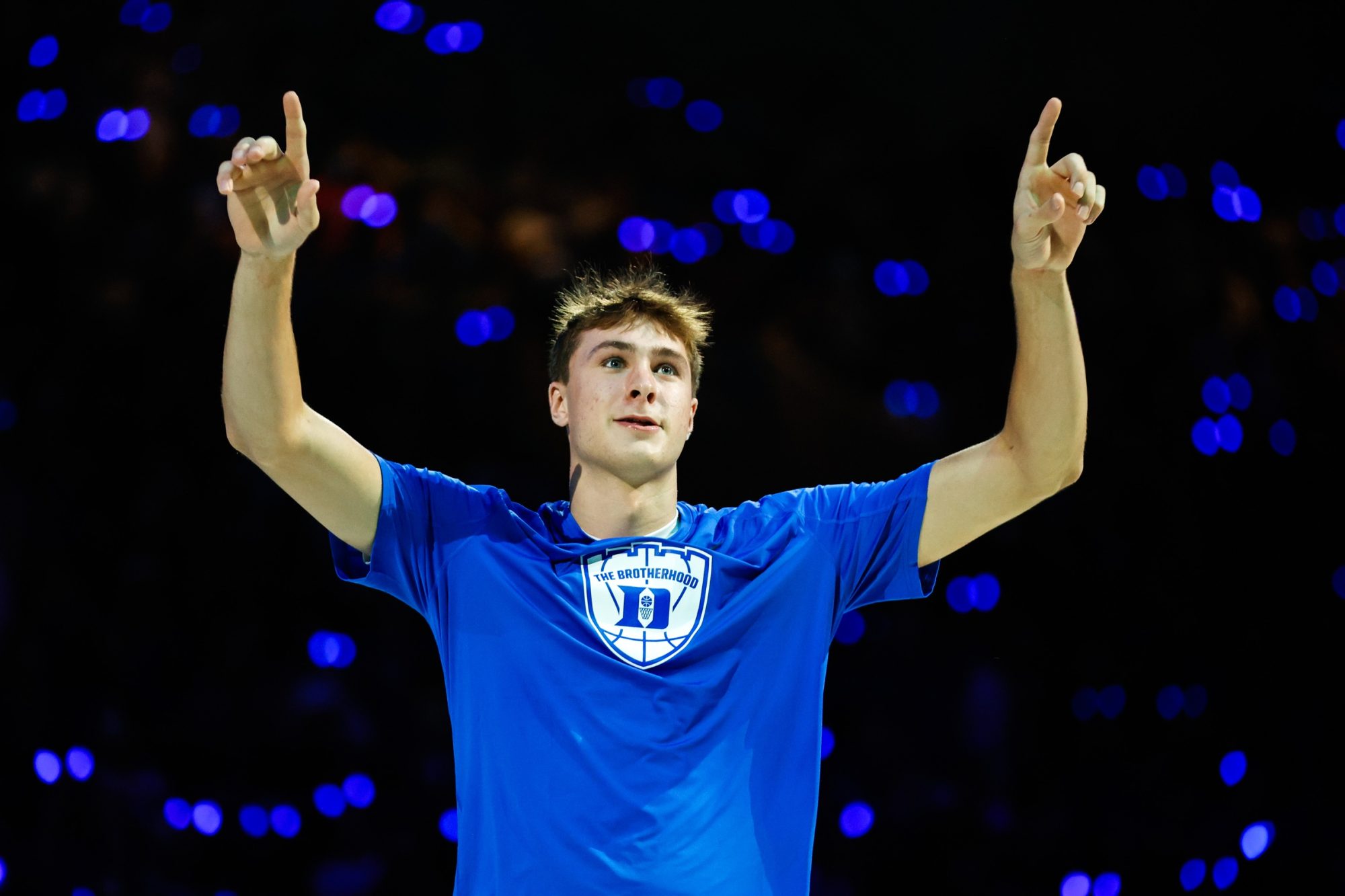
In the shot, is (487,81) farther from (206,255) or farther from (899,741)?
(899,741)

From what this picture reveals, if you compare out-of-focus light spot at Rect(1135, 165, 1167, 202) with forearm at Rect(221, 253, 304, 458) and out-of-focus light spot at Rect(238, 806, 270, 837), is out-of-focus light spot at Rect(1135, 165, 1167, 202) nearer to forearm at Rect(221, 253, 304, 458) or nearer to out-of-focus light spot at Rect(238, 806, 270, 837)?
forearm at Rect(221, 253, 304, 458)

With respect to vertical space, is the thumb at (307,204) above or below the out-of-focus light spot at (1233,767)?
above

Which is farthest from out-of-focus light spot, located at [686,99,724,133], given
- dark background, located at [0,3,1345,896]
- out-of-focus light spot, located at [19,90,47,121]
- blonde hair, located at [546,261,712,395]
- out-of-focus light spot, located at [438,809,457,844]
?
out-of-focus light spot, located at [438,809,457,844]

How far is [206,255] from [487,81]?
19.3 inches

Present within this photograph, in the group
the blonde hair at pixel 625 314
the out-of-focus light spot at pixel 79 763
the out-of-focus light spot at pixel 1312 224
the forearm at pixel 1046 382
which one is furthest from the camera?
the out-of-focus light spot at pixel 1312 224

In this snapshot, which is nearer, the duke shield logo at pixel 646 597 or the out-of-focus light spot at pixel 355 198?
the duke shield logo at pixel 646 597

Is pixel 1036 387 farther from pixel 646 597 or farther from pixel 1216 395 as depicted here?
pixel 1216 395

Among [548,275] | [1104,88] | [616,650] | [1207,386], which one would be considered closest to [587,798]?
[616,650]

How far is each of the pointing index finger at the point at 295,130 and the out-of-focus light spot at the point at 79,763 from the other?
104 centimetres

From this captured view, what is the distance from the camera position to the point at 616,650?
1340 millimetres

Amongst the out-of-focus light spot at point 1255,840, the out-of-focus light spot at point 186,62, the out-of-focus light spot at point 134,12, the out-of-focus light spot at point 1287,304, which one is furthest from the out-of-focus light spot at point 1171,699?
the out-of-focus light spot at point 134,12

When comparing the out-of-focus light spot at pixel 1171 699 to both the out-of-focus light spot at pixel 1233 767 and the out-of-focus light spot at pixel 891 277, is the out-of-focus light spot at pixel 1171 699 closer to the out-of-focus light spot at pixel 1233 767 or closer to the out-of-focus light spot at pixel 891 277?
the out-of-focus light spot at pixel 1233 767

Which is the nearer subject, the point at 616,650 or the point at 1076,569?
the point at 616,650

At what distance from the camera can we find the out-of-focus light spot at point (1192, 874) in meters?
1.88
